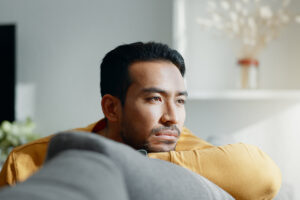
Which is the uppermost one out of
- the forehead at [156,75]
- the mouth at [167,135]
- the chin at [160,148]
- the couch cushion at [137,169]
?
the forehead at [156,75]

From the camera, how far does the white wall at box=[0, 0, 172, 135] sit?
2867 millimetres

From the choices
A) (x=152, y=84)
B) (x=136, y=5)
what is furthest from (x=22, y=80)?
(x=152, y=84)

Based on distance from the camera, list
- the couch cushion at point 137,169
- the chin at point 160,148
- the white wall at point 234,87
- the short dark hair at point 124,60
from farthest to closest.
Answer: the white wall at point 234,87, the short dark hair at point 124,60, the chin at point 160,148, the couch cushion at point 137,169

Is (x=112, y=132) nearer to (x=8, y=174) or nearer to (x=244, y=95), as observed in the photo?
(x=8, y=174)

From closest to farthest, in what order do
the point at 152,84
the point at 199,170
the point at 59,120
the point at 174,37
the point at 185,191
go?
the point at 185,191
the point at 199,170
the point at 152,84
the point at 174,37
the point at 59,120

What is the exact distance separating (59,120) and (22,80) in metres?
0.45

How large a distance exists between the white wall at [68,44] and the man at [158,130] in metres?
1.72

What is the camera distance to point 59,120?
303cm

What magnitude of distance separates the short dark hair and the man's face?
0.02 metres

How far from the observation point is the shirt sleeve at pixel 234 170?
28.9 inches

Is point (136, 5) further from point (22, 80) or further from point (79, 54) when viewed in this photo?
point (22, 80)

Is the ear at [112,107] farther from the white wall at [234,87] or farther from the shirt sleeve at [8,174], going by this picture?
the white wall at [234,87]

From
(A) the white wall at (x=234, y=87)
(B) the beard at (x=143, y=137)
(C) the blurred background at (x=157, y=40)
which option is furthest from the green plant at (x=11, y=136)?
(B) the beard at (x=143, y=137)

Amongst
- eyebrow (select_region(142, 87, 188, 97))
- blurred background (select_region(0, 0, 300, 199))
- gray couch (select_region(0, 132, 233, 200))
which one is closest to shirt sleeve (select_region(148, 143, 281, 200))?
gray couch (select_region(0, 132, 233, 200))
